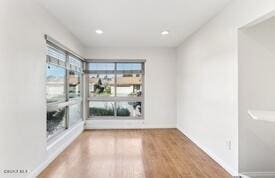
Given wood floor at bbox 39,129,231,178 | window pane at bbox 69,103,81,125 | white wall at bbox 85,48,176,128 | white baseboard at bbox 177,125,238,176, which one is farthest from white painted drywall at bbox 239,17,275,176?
window pane at bbox 69,103,81,125

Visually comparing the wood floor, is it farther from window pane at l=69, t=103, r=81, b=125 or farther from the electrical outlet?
window pane at l=69, t=103, r=81, b=125

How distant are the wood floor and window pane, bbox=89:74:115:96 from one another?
1.70 metres

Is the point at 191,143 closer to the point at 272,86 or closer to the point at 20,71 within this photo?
the point at 272,86

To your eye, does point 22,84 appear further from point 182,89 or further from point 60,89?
point 182,89

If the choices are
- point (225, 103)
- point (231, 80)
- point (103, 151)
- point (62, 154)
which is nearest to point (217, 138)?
point (225, 103)

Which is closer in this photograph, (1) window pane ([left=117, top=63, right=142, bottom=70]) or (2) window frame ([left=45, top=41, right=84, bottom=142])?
(2) window frame ([left=45, top=41, right=84, bottom=142])

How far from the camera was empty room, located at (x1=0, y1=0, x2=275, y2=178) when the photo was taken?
264 centimetres

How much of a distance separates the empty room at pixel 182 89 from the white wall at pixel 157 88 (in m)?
0.82

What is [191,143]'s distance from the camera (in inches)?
195

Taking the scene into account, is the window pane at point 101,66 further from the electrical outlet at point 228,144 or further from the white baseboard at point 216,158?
the electrical outlet at point 228,144

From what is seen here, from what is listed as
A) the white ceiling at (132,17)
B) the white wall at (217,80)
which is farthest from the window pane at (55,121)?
the white wall at (217,80)

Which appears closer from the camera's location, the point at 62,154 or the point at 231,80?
the point at 231,80

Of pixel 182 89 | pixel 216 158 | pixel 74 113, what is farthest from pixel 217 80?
pixel 74 113

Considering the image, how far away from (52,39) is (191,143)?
3.77 m
